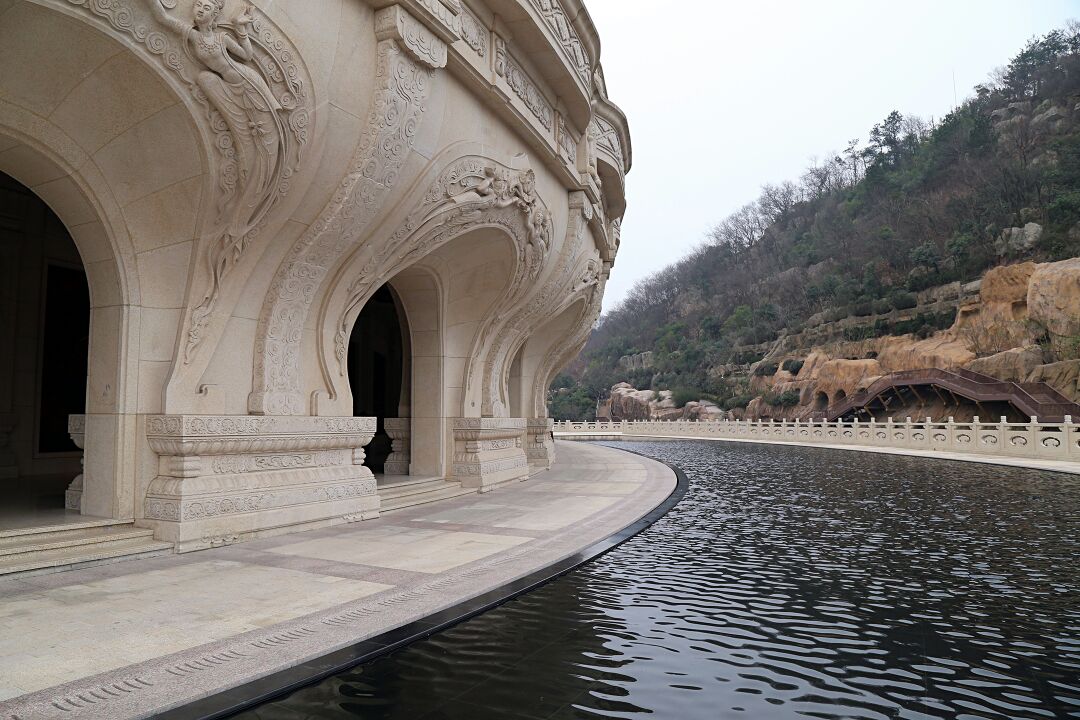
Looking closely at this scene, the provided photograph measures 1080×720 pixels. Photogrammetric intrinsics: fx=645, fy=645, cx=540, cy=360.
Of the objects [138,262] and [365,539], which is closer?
[138,262]

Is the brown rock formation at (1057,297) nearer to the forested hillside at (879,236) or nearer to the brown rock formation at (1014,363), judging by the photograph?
the brown rock formation at (1014,363)

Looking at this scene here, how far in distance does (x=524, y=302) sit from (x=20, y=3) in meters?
7.90

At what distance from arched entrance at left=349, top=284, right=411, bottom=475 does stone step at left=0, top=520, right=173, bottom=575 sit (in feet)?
26.5

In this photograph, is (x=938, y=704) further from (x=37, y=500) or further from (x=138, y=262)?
(x=37, y=500)

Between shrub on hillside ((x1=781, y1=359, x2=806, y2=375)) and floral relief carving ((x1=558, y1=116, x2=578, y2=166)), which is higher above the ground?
floral relief carving ((x1=558, y1=116, x2=578, y2=166))

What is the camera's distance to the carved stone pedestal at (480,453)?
34.5ft

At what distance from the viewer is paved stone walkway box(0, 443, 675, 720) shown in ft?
9.55

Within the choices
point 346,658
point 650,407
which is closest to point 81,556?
point 346,658

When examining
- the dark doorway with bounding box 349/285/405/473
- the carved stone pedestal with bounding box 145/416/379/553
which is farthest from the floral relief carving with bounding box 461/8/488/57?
the dark doorway with bounding box 349/285/405/473

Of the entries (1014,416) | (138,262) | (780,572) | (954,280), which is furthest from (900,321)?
(138,262)

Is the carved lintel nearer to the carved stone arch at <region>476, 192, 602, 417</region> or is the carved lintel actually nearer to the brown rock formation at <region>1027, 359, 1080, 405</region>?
the carved stone arch at <region>476, 192, 602, 417</region>

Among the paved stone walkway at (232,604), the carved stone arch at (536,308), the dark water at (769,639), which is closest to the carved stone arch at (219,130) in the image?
the paved stone walkway at (232,604)

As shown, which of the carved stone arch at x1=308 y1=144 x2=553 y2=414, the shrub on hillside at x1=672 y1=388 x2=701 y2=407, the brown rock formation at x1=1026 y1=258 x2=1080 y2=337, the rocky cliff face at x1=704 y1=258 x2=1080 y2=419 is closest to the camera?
the carved stone arch at x1=308 y1=144 x2=553 y2=414

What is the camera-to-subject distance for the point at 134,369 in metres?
5.95
